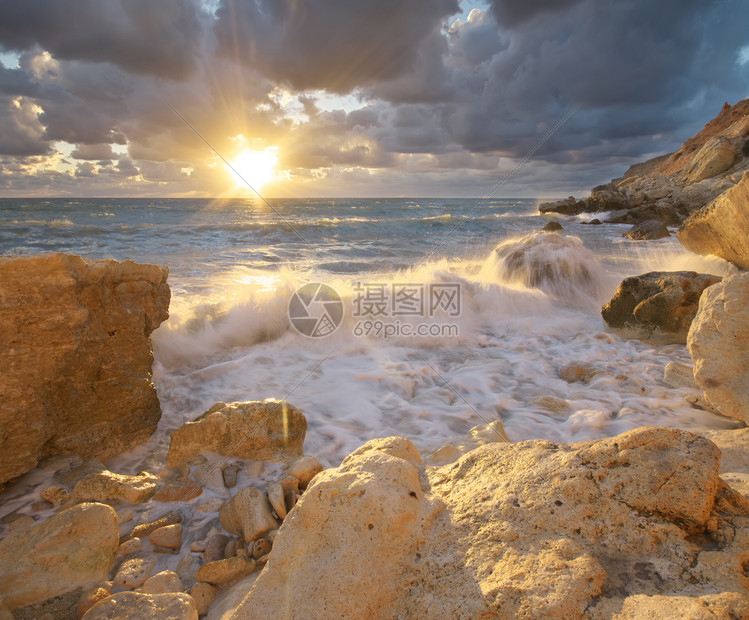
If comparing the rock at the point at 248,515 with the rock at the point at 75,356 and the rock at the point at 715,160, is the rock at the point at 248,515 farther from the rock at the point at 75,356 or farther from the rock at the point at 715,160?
the rock at the point at 715,160

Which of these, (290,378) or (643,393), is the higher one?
(643,393)

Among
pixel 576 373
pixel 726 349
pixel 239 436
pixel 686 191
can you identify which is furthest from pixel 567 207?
pixel 239 436

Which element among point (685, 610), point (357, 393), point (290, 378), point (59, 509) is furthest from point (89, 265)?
point (685, 610)

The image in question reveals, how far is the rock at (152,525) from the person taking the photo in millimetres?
2184

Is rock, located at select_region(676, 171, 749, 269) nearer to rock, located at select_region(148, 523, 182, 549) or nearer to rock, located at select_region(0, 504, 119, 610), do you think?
rock, located at select_region(148, 523, 182, 549)

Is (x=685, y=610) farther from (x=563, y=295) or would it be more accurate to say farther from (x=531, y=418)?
(x=563, y=295)

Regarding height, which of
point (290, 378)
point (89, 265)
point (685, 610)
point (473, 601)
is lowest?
point (290, 378)

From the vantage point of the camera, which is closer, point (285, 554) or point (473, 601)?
point (473, 601)

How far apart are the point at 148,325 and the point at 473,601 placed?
3.32 metres

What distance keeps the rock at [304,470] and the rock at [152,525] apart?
2.17 ft

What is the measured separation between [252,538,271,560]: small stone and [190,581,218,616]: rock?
216 millimetres

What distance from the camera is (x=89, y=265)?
311 centimetres

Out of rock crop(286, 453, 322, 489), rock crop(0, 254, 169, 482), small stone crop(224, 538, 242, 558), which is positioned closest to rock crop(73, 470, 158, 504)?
rock crop(0, 254, 169, 482)

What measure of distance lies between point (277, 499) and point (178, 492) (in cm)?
69
